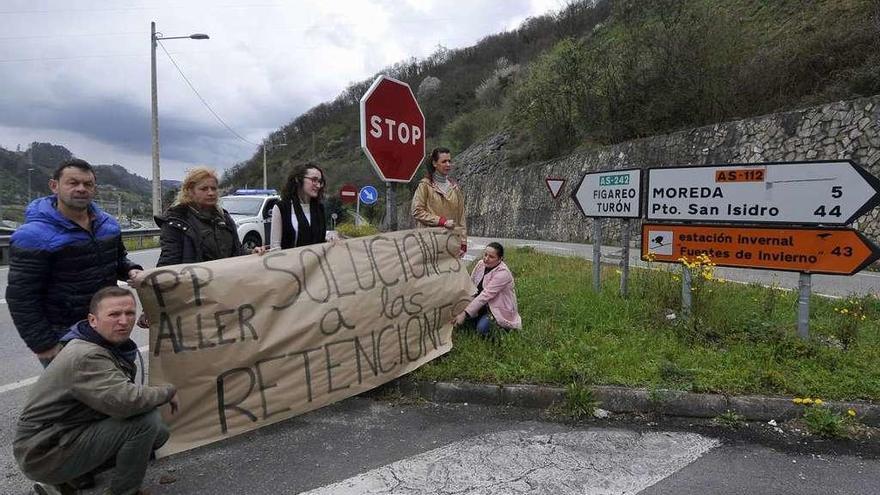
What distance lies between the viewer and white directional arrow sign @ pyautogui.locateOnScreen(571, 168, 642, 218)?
6.17 metres

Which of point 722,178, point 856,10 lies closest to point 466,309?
point 722,178

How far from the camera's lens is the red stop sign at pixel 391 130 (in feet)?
14.5

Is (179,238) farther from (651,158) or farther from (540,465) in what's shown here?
(651,158)

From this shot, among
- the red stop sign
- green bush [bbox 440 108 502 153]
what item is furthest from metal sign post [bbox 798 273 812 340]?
green bush [bbox 440 108 502 153]

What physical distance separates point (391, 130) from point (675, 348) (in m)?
3.08

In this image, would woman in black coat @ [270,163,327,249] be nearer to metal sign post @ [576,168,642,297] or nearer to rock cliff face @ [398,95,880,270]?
metal sign post @ [576,168,642,297]

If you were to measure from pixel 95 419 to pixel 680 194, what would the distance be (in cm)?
522

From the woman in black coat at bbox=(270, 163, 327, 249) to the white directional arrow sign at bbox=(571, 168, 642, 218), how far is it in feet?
12.3

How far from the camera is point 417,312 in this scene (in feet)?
14.5

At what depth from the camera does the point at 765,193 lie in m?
4.86

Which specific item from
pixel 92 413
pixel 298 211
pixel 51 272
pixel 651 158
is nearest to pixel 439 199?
pixel 298 211

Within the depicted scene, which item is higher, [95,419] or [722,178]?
[722,178]

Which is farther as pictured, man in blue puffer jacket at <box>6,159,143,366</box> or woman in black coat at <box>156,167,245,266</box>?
woman in black coat at <box>156,167,245,266</box>

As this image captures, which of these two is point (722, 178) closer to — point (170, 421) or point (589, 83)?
point (170, 421)
